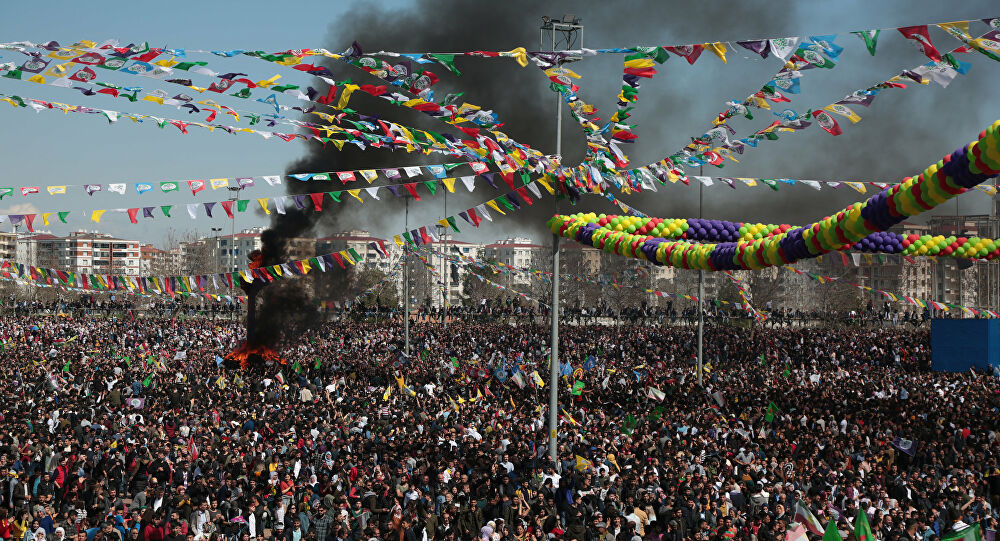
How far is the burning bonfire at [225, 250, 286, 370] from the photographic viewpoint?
104 ft

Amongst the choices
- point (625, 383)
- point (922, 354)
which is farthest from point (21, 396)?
point (922, 354)

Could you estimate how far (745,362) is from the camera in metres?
32.4

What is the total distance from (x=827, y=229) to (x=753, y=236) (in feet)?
11.8

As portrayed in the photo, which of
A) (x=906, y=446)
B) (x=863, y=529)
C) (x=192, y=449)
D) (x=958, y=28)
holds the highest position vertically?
(x=958, y=28)

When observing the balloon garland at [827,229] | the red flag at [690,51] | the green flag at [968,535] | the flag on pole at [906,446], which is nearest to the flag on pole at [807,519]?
the green flag at [968,535]

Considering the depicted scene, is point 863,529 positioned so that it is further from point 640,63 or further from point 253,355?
point 253,355

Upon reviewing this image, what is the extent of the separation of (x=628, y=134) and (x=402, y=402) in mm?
10958

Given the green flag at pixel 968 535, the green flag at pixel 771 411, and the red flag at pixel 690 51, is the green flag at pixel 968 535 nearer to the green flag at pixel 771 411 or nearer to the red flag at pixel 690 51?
the red flag at pixel 690 51

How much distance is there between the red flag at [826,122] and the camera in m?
11.6

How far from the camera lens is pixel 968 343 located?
1108 inches

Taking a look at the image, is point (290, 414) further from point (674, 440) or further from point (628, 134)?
point (628, 134)

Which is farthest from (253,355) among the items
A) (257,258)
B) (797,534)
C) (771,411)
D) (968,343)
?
(797,534)

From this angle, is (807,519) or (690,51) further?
(807,519)

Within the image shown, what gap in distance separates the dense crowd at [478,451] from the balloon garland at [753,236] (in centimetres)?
337
